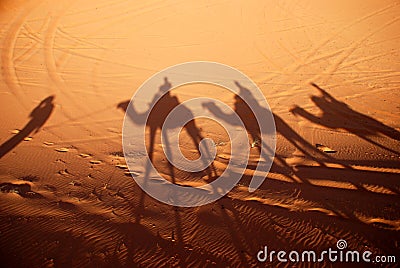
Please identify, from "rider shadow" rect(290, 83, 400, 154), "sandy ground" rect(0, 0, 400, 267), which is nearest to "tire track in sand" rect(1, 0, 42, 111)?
"sandy ground" rect(0, 0, 400, 267)

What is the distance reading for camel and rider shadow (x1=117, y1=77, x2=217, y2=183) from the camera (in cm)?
616

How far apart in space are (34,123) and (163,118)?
10.9 ft

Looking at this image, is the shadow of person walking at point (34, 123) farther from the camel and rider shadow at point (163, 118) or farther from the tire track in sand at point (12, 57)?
the camel and rider shadow at point (163, 118)

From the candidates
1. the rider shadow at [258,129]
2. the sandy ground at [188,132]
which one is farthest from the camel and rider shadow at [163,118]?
the rider shadow at [258,129]

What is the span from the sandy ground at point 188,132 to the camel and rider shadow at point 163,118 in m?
0.14

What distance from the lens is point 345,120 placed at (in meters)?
7.66

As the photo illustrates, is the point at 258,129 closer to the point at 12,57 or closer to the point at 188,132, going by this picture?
the point at 188,132

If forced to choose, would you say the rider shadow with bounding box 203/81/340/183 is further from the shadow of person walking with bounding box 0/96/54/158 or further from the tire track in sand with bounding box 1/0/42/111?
the tire track in sand with bounding box 1/0/42/111

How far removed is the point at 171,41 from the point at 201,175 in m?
7.97

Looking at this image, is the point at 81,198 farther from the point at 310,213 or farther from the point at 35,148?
the point at 310,213

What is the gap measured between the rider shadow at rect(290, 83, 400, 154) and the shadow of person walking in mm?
6982

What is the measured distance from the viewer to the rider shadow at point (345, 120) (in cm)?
708

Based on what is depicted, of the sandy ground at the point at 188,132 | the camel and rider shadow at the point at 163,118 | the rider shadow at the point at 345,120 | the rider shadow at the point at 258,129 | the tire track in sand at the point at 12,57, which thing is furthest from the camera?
the tire track in sand at the point at 12,57

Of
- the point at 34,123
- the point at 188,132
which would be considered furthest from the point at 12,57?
the point at 188,132
